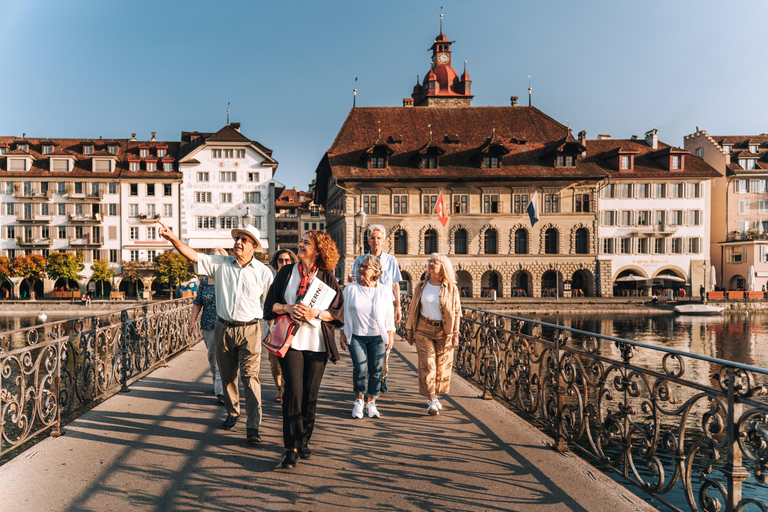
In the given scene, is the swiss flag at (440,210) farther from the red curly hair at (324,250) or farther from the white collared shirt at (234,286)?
the red curly hair at (324,250)

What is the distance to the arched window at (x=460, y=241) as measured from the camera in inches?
1853

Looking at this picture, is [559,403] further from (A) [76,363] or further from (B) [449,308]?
(A) [76,363]

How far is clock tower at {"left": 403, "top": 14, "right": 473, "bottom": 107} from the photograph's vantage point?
57.6 m

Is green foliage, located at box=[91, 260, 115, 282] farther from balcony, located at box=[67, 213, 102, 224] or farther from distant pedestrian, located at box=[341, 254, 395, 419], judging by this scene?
distant pedestrian, located at box=[341, 254, 395, 419]

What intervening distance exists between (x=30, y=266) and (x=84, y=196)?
25.1 ft

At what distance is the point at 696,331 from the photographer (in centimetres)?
3067

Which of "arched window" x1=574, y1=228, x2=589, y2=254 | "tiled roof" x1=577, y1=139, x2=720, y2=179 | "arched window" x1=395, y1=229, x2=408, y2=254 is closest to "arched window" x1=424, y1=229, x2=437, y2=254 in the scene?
"arched window" x1=395, y1=229, x2=408, y2=254

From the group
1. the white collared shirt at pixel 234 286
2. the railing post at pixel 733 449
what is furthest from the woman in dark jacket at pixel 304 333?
the railing post at pixel 733 449

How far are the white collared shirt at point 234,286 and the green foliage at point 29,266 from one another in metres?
49.8

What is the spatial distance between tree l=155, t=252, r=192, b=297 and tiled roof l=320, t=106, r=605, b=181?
1549 centimetres

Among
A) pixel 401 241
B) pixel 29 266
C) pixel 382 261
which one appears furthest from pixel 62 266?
pixel 382 261

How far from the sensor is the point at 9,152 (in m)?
51.5

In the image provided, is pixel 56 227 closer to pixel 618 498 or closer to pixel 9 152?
pixel 9 152

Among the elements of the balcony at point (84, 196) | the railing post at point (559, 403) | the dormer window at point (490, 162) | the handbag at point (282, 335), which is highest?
the dormer window at point (490, 162)
